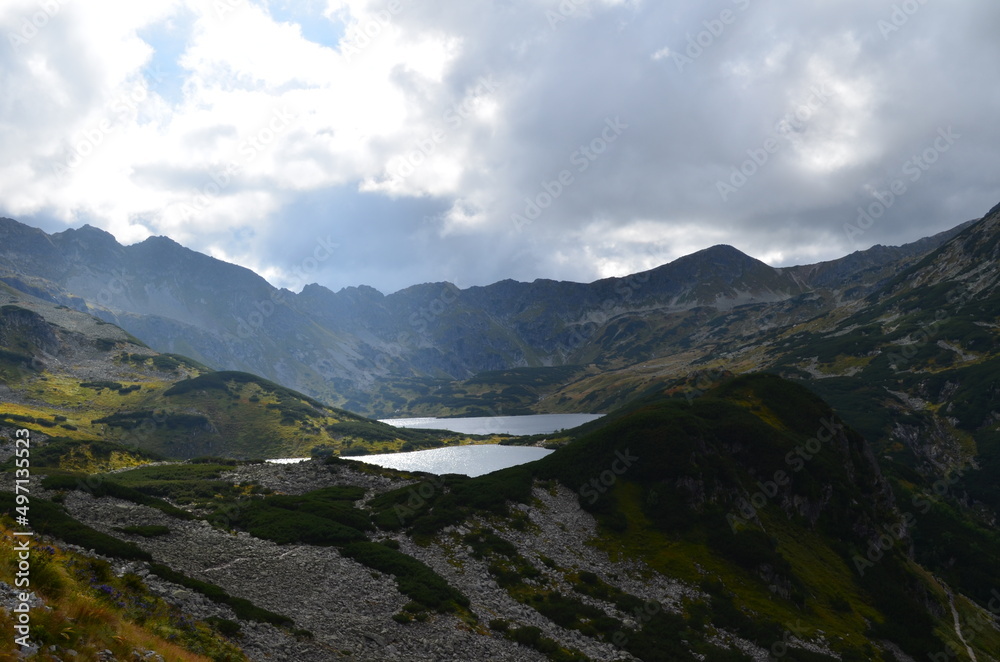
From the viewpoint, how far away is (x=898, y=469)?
407 feet

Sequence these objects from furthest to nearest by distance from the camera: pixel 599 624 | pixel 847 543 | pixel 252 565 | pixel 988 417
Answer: pixel 988 417
pixel 847 543
pixel 599 624
pixel 252 565

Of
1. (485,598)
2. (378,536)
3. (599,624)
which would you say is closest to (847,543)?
(599,624)

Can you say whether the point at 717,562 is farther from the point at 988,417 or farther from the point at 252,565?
the point at 988,417

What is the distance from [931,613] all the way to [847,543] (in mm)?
10481

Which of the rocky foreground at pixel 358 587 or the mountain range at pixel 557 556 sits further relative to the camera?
the rocky foreground at pixel 358 587

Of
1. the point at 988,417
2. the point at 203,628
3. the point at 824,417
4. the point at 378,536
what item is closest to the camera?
Result: the point at 203,628
